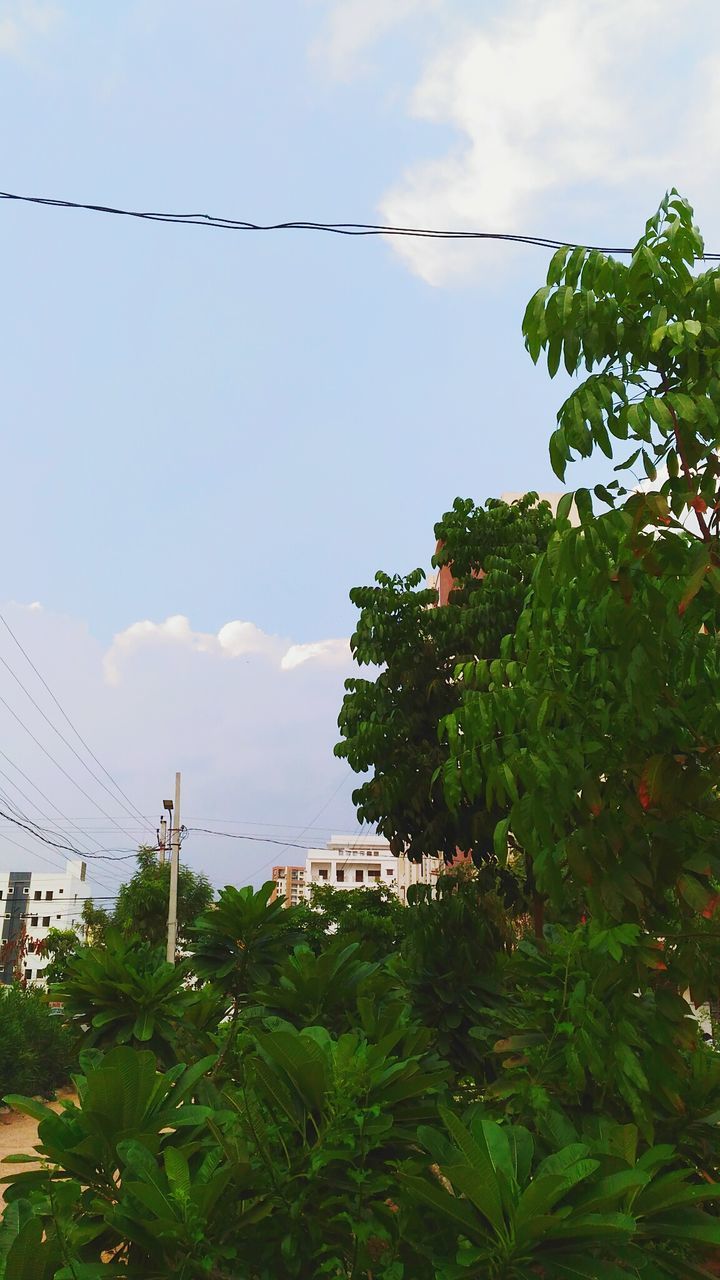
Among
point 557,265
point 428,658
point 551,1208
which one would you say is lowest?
point 551,1208

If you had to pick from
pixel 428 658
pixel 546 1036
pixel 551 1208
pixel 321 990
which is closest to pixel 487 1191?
pixel 551 1208

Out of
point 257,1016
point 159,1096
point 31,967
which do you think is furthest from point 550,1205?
point 31,967

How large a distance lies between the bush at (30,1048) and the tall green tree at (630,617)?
39.3 feet

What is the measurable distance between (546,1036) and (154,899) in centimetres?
3241

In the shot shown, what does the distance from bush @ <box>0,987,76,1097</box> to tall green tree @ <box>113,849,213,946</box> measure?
17.6 metres

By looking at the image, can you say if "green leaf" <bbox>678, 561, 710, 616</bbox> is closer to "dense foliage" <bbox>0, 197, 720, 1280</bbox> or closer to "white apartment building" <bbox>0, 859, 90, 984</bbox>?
"dense foliage" <bbox>0, 197, 720, 1280</bbox>

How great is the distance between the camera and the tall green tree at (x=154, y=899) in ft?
113

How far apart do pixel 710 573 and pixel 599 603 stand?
1.60 ft

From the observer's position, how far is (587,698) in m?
3.79

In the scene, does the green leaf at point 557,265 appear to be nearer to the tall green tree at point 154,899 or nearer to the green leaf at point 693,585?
the green leaf at point 693,585

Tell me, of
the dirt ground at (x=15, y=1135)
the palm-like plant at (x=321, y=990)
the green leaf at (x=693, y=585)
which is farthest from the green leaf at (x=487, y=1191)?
the dirt ground at (x=15, y=1135)

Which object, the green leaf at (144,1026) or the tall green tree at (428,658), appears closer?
the green leaf at (144,1026)

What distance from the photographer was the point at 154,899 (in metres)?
34.7

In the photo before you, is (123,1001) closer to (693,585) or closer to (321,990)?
(321,990)
